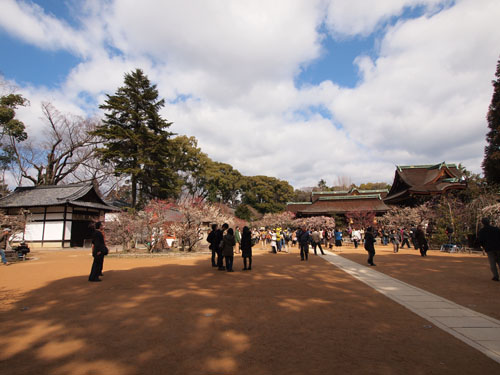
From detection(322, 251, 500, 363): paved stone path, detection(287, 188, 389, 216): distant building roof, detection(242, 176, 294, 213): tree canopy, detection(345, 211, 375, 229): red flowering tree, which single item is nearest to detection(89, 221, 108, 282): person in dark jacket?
detection(322, 251, 500, 363): paved stone path

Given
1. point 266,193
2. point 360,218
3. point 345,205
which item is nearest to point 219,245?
point 360,218

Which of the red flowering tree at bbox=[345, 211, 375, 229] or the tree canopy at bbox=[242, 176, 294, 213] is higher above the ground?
the tree canopy at bbox=[242, 176, 294, 213]

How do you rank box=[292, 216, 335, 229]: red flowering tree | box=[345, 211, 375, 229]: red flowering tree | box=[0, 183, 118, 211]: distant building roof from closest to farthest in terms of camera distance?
1. box=[0, 183, 118, 211]: distant building roof
2. box=[345, 211, 375, 229]: red flowering tree
3. box=[292, 216, 335, 229]: red flowering tree

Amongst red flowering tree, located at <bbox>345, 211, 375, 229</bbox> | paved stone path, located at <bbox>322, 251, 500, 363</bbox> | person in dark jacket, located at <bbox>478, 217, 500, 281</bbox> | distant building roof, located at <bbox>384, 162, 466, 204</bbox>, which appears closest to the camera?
paved stone path, located at <bbox>322, 251, 500, 363</bbox>

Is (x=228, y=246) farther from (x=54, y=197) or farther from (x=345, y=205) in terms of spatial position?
(x=345, y=205)

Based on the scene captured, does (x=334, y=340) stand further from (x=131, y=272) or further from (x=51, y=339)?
(x=131, y=272)

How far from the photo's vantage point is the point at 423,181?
95.3ft

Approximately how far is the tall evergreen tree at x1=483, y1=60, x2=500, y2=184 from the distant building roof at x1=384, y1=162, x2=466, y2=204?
2.21 metres

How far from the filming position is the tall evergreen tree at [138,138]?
28.1m

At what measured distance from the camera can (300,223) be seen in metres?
36.7

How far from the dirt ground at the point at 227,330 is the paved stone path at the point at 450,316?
218mm

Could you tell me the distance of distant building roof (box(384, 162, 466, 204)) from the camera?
25.3 metres

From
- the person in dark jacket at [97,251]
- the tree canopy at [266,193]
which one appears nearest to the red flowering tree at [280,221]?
the tree canopy at [266,193]

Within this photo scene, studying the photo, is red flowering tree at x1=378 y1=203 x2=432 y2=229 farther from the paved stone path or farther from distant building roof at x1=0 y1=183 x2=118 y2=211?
distant building roof at x1=0 y1=183 x2=118 y2=211
